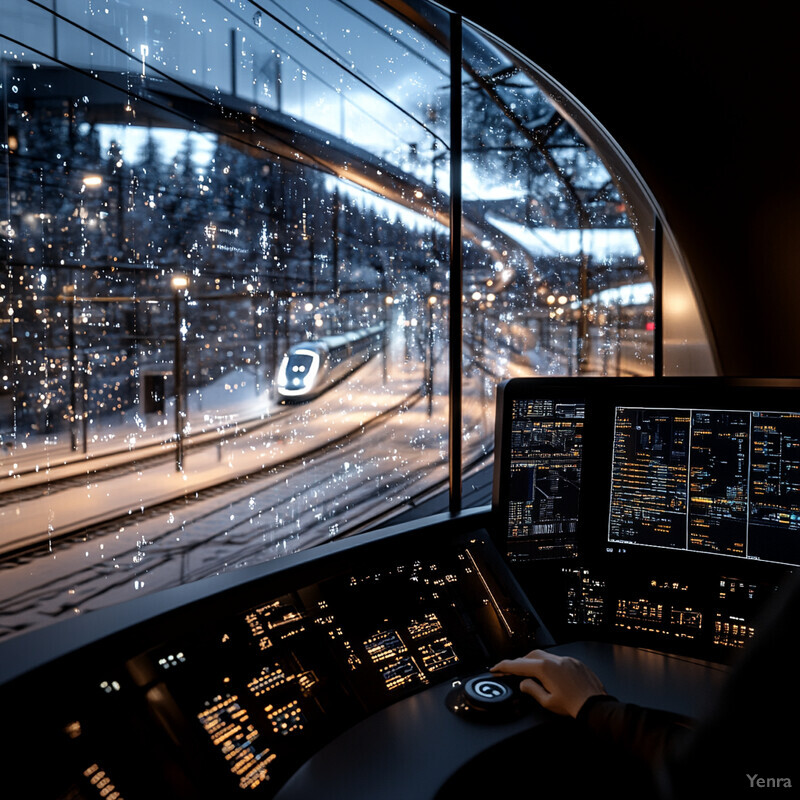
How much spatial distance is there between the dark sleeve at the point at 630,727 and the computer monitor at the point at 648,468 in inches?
21.5

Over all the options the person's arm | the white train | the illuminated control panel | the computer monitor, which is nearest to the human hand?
the person's arm

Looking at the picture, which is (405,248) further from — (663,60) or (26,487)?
(663,60)

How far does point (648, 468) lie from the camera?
1.45 meters

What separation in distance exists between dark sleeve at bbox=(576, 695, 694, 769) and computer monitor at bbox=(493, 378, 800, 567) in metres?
0.55

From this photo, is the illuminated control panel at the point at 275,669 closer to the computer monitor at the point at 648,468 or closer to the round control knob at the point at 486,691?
the round control knob at the point at 486,691

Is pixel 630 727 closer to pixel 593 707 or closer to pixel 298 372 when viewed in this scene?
pixel 593 707

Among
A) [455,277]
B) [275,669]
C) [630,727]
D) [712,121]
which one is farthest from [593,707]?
[712,121]

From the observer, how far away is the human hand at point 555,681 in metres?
1.03

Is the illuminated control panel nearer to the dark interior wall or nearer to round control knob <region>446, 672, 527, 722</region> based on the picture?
round control knob <region>446, 672, 527, 722</region>

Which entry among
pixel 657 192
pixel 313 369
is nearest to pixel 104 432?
→ pixel 313 369

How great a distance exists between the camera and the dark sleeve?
31.3 inches

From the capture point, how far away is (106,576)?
7.12 m

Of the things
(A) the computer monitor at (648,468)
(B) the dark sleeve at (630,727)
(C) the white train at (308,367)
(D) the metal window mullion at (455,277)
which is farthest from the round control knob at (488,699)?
(C) the white train at (308,367)

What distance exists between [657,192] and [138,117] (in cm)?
966
